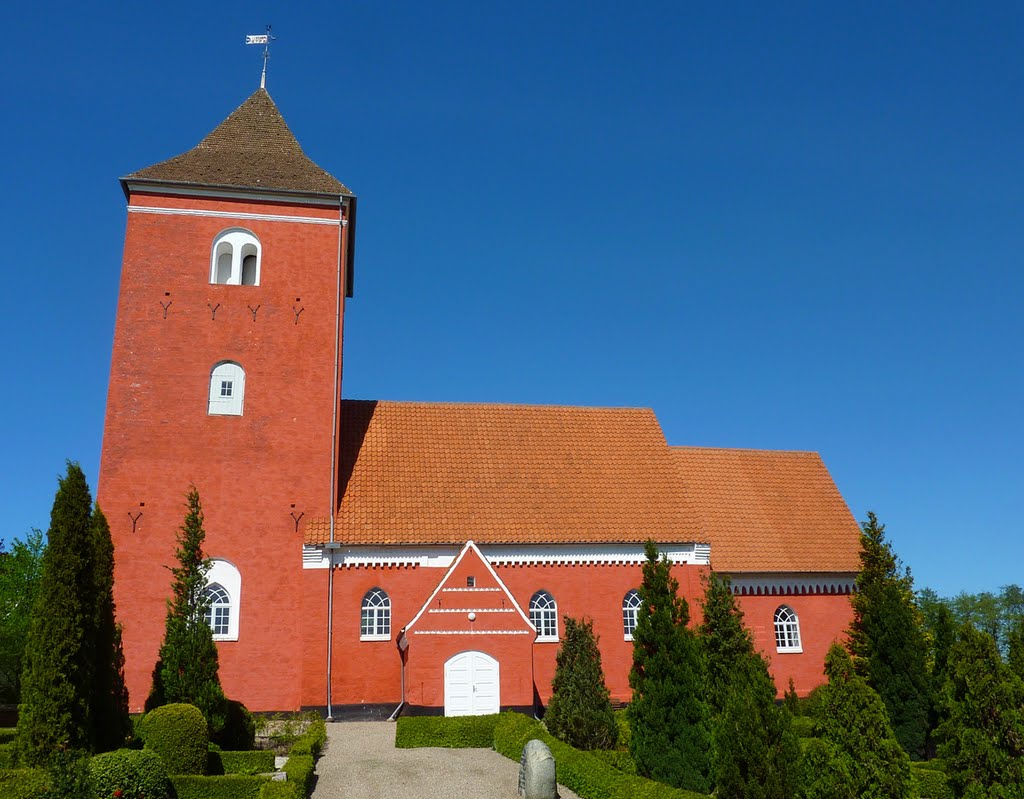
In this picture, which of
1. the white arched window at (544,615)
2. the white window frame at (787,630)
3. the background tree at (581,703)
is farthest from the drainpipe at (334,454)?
the white window frame at (787,630)

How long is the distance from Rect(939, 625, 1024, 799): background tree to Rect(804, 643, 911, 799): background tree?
1965mm

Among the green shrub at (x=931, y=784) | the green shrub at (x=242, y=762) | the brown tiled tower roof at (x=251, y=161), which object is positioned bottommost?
the green shrub at (x=931, y=784)

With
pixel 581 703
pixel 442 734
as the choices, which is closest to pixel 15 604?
pixel 442 734

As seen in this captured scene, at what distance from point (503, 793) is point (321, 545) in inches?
395

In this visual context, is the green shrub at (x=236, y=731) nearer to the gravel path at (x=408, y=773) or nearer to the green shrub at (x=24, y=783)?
the gravel path at (x=408, y=773)

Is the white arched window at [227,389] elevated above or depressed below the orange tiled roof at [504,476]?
above

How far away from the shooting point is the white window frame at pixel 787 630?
1014 inches

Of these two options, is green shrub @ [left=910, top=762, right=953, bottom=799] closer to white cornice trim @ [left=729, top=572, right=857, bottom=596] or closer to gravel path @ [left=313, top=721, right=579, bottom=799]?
gravel path @ [left=313, top=721, right=579, bottom=799]

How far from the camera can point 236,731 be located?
57.9 feet

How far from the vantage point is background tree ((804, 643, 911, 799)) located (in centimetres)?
1066

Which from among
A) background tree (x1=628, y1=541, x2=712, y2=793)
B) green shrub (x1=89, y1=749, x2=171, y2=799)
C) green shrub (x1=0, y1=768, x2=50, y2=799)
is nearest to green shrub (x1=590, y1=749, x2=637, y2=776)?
background tree (x1=628, y1=541, x2=712, y2=793)

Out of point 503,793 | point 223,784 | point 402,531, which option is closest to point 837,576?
point 402,531

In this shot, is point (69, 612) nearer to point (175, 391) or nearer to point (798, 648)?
point (175, 391)

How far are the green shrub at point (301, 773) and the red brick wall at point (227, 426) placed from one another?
6.99 meters
